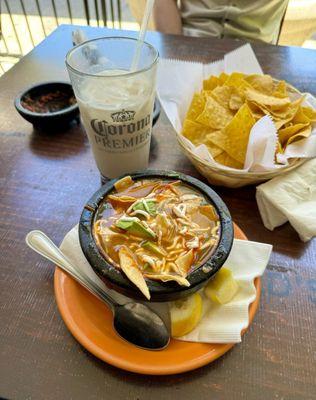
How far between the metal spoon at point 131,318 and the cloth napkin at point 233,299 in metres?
0.02

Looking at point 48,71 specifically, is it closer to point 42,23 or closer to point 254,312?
point 254,312

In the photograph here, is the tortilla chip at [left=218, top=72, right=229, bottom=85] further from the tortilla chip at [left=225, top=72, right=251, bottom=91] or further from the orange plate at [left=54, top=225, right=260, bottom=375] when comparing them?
the orange plate at [left=54, top=225, right=260, bottom=375]

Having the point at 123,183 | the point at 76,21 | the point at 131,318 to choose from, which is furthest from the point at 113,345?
the point at 76,21

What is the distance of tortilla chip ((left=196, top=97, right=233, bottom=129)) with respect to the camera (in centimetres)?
98

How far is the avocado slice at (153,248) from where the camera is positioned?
0.65m

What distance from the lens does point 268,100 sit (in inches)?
39.5

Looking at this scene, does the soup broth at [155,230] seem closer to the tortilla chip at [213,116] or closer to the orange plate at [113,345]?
the orange plate at [113,345]

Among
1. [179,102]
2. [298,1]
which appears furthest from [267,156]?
[298,1]

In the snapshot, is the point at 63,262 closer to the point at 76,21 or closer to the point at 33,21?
the point at 76,21

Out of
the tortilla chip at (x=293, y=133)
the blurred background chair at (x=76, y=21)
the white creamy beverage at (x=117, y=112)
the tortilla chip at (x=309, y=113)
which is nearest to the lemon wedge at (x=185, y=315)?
the white creamy beverage at (x=117, y=112)

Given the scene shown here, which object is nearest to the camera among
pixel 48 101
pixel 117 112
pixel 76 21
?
pixel 117 112

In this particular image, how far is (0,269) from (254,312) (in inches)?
21.1

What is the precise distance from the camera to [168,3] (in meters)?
1.90

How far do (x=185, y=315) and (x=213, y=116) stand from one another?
0.57 meters
